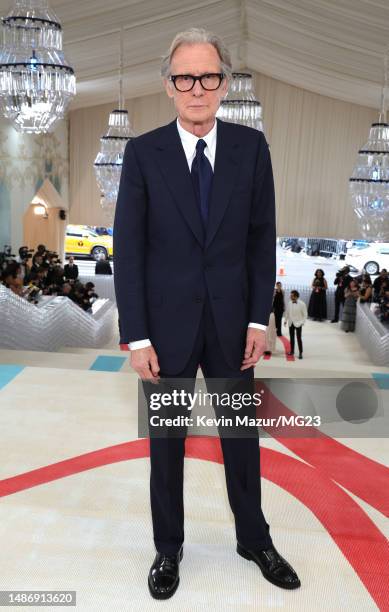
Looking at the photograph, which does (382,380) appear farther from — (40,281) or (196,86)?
(40,281)

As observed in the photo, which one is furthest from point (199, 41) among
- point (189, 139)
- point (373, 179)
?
point (373, 179)

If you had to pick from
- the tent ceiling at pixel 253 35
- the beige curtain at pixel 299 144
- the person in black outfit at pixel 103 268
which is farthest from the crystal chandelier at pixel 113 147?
the person in black outfit at pixel 103 268

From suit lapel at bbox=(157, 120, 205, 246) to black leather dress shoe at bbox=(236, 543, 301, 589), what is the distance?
1.05m

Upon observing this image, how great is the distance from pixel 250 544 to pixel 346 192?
13.7 metres

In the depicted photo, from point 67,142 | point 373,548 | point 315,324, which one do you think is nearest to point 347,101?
point 315,324

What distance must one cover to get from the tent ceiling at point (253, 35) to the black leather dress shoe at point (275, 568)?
21.0ft

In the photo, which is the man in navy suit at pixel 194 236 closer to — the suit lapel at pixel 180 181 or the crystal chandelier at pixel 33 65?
the suit lapel at pixel 180 181

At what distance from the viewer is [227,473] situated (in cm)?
212

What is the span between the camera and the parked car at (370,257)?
57.5 ft

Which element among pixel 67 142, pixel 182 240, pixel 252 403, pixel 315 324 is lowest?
pixel 315 324

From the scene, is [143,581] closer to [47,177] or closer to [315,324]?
[315,324]

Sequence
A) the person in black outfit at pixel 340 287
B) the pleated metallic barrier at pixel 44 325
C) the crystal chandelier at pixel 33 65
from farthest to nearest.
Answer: the person in black outfit at pixel 340 287
the pleated metallic barrier at pixel 44 325
the crystal chandelier at pixel 33 65

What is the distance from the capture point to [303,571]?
2139 mm

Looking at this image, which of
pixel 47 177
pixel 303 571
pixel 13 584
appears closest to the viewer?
pixel 13 584
